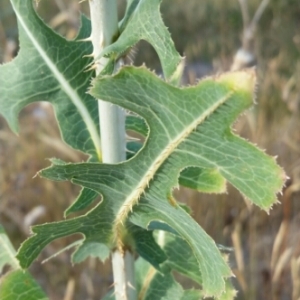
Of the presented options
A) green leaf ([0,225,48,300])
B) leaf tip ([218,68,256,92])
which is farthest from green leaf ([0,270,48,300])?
leaf tip ([218,68,256,92])

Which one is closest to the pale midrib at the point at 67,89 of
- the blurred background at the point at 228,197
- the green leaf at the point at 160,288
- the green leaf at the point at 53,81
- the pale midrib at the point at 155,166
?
the green leaf at the point at 53,81

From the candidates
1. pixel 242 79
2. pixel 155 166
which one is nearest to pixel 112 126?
pixel 155 166

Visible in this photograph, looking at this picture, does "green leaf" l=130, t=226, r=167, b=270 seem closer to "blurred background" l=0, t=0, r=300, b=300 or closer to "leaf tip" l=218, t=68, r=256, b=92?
"leaf tip" l=218, t=68, r=256, b=92

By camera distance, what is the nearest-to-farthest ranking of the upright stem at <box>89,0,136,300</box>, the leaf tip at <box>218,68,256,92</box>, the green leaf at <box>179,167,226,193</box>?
the leaf tip at <box>218,68,256,92</box>
the upright stem at <box>89,0,136,300</box>
the green leaf at <box>179,167,226,193</box>

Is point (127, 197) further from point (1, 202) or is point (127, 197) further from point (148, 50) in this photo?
point (148, 50)

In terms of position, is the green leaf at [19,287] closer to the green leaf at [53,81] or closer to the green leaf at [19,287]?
the green leaf at [19,287]
